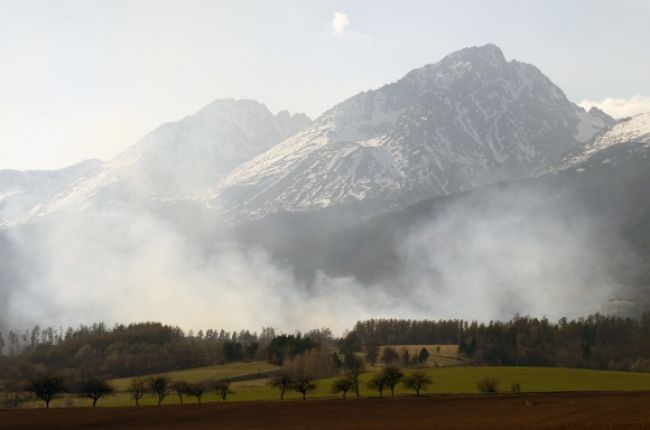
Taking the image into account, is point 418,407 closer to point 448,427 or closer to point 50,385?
point 448,427

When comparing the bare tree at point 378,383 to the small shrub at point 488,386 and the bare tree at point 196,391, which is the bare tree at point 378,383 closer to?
the small shrub at point 488,386

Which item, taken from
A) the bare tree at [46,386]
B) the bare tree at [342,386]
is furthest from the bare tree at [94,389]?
the bare tree at [342,386]

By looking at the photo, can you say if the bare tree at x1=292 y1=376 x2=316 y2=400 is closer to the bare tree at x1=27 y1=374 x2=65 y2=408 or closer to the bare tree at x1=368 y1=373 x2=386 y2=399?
the bare tree at x1=368 y1=373 x2=386 y2=399

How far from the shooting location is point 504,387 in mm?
185875

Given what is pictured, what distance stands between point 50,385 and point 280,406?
68815mm

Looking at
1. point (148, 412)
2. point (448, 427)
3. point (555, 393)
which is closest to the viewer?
point (448, 427)

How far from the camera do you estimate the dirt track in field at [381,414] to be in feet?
373

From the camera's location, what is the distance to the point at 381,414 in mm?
137125

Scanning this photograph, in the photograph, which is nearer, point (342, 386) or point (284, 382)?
→ point (342, 386)

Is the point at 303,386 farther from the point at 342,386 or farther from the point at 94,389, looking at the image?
the point at 94,389

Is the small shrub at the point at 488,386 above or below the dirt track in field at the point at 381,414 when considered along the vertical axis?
above

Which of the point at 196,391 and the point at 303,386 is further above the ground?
the point at 303,386

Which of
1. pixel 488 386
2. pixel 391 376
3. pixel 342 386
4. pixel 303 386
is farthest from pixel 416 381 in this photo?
pixel 303 386

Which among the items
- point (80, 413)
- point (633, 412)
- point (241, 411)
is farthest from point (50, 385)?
point (633, 412)
